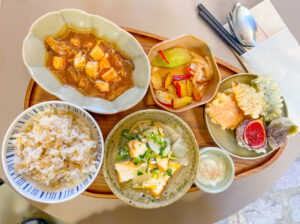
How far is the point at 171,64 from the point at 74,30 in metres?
0.67

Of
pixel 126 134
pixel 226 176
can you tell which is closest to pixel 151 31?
pixel 126 134

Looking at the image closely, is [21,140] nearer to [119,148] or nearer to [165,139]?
[119,148]

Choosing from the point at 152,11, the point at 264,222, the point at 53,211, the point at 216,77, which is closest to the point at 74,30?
the point at 152,11

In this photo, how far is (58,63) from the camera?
4.61 ft

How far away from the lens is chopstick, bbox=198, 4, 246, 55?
5.72 feet

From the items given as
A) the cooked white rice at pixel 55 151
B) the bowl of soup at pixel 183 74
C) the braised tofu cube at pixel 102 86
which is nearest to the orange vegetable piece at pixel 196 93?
the bowl of soup at pixel 183 74

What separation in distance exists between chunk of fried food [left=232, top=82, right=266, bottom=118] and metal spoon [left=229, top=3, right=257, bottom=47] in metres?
0.39

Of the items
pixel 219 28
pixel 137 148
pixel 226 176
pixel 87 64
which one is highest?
pixel 219 28

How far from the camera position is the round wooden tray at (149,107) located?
152 centimetres

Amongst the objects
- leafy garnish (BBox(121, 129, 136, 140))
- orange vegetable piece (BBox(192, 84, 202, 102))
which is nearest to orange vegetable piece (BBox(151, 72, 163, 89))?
orange vegetable piece (BBox(192, 84, 202, 102))

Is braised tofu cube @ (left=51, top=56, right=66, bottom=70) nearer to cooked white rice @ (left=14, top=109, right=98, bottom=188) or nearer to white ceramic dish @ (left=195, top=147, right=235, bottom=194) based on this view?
cooked white rice @ (left=14, top=109, right=98, bottom=188)

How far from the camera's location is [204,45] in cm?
154

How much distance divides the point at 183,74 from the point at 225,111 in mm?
396

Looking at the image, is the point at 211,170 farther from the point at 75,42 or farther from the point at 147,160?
the point at 75,42
